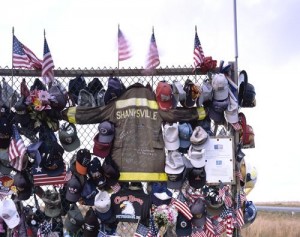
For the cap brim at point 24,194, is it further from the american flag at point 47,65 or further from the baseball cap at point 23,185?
the american flag at point 47,65

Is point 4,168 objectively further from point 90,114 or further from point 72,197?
point 90,114

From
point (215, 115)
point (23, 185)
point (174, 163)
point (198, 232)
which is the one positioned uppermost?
point (215, 115)

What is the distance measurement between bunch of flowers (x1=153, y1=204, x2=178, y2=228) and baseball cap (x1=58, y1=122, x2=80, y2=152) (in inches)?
48.7

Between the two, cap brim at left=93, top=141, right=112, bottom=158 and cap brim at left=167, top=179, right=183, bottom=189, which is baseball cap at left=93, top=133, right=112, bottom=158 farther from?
cap brim at left=167, top=179, right=183, bottom=189

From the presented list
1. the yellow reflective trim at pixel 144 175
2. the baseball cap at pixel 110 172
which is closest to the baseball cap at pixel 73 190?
the baseball cap at pixel 110 172

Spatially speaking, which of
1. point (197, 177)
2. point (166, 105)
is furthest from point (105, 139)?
point (197, 177)

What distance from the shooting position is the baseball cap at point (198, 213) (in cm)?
592

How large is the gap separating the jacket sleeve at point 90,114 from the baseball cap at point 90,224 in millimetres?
1030

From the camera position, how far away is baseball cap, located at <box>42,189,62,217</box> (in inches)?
240

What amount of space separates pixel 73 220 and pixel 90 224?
0.69 ft

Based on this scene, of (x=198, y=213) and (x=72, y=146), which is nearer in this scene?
(x=198, y=213)

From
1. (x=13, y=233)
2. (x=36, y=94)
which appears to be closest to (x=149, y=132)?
(x=36, y=94)

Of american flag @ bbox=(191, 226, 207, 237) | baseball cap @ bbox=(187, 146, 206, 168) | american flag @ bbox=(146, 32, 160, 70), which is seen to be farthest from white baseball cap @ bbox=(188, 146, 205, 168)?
american flag @ bbox=(146, 32, 160, 70)

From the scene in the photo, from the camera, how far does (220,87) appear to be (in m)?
6.03
